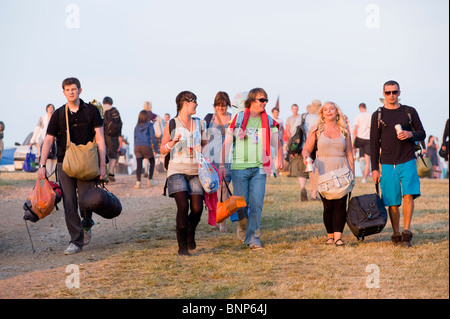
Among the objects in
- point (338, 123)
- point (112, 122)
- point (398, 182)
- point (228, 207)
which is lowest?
point (228, 207)

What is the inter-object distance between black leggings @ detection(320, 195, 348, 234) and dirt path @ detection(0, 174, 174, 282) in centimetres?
273

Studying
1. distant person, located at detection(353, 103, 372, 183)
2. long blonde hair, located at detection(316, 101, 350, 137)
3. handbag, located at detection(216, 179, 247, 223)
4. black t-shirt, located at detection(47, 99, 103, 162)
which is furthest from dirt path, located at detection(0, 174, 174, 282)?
distant person, located at detection(353, 103, 372, 183)

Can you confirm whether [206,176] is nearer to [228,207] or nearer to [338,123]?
[228,207]

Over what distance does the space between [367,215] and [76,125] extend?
3978mm

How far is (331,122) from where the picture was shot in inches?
377

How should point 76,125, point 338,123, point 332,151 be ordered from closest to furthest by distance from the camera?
1. point 76,125
2. point 332,151
3. point 338,123

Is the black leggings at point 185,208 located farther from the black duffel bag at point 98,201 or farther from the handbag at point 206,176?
the black duffel bag at point 98,201

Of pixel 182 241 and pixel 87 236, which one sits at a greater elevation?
pixel 182 241

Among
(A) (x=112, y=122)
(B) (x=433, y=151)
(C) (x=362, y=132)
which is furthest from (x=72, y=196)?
(B) (x=433, y=151)

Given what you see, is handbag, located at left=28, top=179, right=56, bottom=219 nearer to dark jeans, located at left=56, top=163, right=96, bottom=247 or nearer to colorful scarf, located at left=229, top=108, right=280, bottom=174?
dark jeans, located at left=56, top=163, right=96, bottom=247

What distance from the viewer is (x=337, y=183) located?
30.5ft

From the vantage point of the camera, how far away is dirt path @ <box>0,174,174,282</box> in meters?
8.59

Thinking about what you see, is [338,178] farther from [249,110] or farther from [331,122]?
[249,110]

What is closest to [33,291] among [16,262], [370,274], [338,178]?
[16,262]
